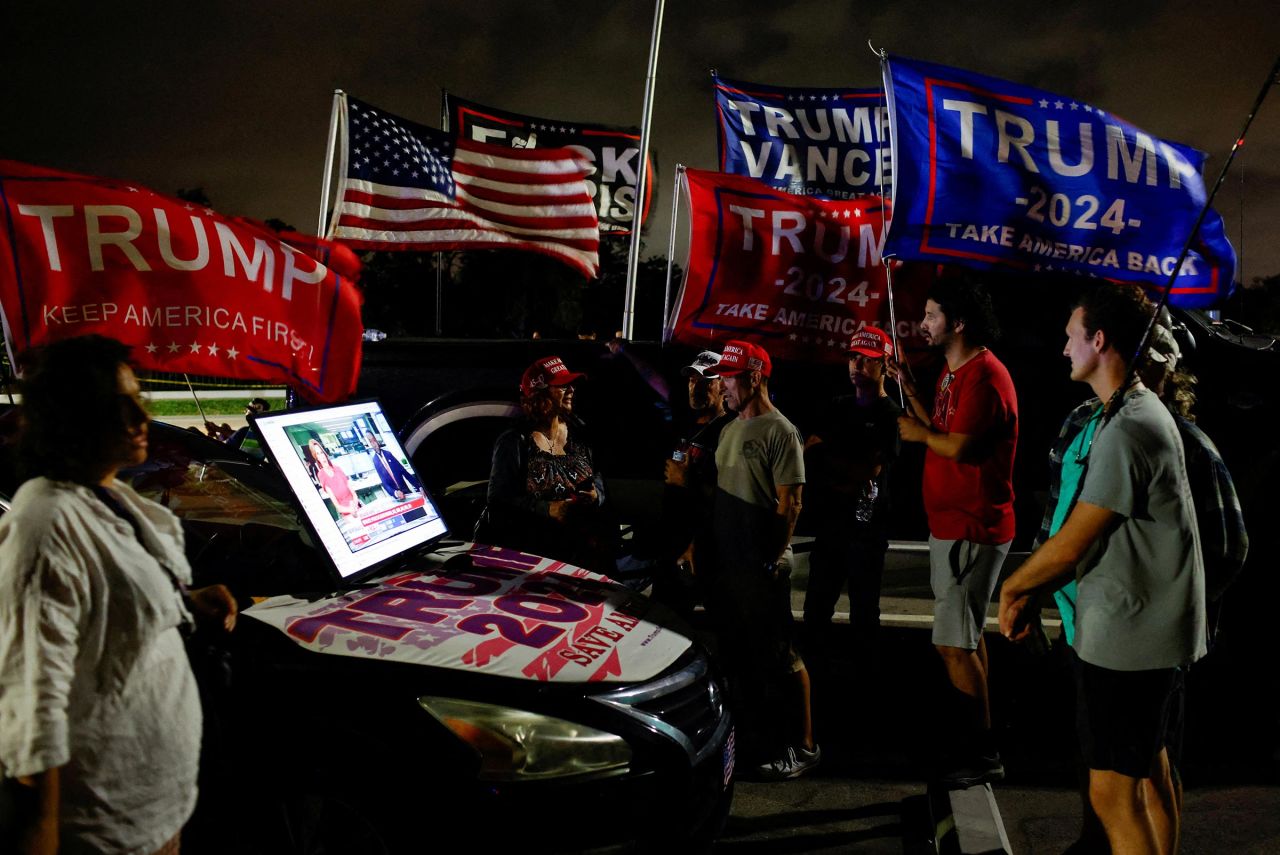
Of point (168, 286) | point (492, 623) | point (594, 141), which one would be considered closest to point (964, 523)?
point (492, 623)

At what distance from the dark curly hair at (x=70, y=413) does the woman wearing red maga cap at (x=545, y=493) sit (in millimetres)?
2754

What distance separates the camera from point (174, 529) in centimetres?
192

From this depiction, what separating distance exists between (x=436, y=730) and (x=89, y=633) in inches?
38.3

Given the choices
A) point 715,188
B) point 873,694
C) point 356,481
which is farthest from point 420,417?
point 873,694

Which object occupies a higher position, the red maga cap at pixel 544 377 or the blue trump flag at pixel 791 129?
the blue trump flag at pixel 791 129

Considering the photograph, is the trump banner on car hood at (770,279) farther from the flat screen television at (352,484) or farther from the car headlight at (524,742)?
the car headlight at (524,742)

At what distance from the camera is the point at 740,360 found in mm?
4094

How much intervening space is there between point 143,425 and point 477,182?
19.9 ft

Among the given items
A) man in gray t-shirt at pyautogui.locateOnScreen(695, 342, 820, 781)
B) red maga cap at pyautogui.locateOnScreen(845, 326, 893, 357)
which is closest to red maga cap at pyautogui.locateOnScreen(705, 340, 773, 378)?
man in gray t-shirt at pyautogui.locateOnScreen(695, 342, 820, 781)

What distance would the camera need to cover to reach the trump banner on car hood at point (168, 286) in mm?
4062

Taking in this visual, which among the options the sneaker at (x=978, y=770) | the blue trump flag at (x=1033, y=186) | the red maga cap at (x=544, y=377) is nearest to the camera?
the sneaker at (x=978, y=770)

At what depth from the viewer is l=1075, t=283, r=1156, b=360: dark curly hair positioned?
109 inches

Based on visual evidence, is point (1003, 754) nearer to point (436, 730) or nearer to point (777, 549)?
point (777, 549)

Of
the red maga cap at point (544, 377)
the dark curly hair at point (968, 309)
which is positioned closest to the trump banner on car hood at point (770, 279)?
the red maga cap at point (544, 377)
